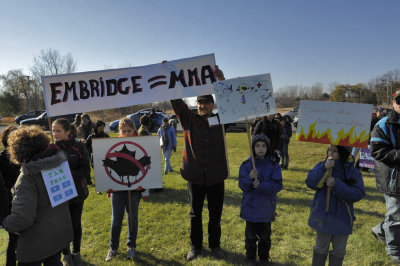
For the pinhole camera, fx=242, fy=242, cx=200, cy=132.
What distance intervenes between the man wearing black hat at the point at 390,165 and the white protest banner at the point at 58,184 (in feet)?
11.5

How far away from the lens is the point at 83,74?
3.13 metres

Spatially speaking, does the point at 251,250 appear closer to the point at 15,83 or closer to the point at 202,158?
Answer: the point at 202,158

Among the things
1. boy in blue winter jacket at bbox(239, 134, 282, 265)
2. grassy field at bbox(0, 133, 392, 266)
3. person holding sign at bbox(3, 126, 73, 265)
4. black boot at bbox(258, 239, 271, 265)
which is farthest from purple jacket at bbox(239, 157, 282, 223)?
person holding sign at bbox(3, 126, 73, 265)

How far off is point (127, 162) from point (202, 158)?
1.06 meters

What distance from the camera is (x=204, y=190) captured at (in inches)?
130

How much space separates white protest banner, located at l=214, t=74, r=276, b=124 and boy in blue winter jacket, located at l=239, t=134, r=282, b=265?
1.19ft

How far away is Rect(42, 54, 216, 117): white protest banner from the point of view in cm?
314

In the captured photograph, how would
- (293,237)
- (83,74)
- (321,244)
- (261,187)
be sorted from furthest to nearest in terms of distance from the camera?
(293,237) < (83,74) < (261,187) < (321,244)

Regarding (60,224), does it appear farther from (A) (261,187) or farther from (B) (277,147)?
(B) (277,147)

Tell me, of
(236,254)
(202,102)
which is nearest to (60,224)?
(202,102)

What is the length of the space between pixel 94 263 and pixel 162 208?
77.9 inches

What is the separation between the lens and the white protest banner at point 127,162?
3322 mm

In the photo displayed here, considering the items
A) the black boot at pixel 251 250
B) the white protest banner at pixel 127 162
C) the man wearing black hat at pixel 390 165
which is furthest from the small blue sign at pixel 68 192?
the man wearing black hat at pixel 390 165

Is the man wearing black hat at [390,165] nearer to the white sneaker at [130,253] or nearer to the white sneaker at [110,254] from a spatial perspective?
the white sneaker at [130,253]
